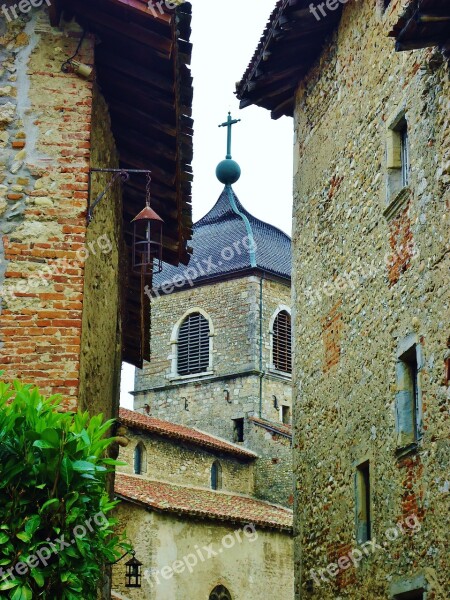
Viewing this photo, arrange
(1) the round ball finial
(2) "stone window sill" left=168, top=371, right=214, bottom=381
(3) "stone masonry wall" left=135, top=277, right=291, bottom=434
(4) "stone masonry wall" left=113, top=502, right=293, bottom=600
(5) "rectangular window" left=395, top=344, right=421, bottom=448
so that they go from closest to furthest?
(5) "rectangular window" left=395, top=344, right=421, bottom=448 → (4) "stone masonry wall" left=113, top=502, right=293, bottom=600 → (3) "stone masonry wall" left=135, top=277, right=291, bottom=434 → (2) "stone window sill" left=168, top=371, right=214, bottom=381 → (1) the round ball finial

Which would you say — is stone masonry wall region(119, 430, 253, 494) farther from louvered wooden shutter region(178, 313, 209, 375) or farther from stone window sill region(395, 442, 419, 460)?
stone window sill region(395, 442, 419, 460)

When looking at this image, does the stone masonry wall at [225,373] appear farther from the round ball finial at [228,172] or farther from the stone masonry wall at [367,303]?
the stone masonry wall at [367,303]

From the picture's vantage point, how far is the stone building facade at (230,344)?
36.0m

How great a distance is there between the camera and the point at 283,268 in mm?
38938

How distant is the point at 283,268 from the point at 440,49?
29360 mm

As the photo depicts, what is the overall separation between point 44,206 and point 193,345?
1182 inches

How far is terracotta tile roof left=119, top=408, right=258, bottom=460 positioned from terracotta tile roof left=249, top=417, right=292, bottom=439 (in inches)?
44.1

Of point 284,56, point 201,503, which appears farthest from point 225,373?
point 284,56

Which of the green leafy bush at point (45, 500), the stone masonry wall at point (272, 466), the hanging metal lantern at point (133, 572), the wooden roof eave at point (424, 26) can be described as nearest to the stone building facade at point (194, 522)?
the hanging metal lantern at point (133, 572)

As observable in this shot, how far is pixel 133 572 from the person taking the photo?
74.4 ft

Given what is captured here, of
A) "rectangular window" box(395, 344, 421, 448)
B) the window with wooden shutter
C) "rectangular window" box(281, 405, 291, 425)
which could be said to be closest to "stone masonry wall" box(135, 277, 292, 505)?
"rectangular window" box(281, 405, 291, 425)

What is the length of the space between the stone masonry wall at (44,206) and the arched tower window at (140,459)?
20824 millimetres

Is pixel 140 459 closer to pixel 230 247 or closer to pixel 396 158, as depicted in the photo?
pixel 230 247

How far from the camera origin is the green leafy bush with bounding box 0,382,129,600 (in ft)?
19.4
